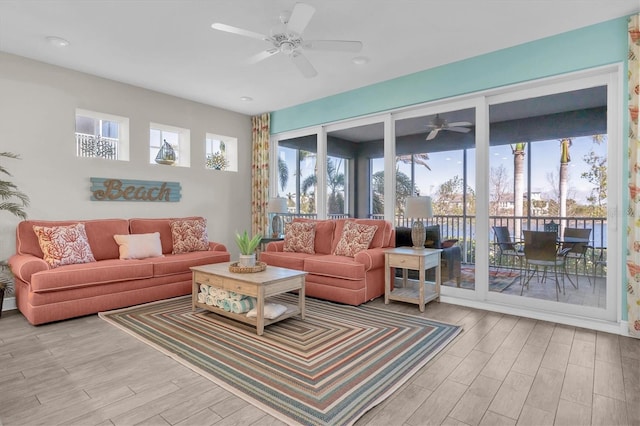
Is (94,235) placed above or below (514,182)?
below

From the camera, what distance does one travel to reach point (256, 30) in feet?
11.0

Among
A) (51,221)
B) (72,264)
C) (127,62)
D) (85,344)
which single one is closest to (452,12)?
(127,62)

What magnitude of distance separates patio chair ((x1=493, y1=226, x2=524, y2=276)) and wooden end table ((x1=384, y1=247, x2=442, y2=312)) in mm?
648

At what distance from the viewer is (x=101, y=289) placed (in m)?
3.64

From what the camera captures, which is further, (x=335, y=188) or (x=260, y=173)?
(x=260, y=173)

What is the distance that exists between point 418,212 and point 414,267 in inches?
26.1

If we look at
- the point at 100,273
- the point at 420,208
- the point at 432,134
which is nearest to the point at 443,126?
the point at 432,134

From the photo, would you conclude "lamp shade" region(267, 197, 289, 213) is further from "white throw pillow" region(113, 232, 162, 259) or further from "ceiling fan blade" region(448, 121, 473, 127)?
"ceiling fan blade" region(448, 121, 473, 127)

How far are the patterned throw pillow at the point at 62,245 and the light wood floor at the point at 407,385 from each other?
2.60 feet

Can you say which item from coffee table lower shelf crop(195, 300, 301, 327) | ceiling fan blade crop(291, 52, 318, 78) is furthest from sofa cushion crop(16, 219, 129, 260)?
ceiling fan blade crop(291, 52, 318, 78)

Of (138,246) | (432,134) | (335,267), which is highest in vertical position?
(432,134)

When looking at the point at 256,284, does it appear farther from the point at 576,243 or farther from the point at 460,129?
the point at 576,243

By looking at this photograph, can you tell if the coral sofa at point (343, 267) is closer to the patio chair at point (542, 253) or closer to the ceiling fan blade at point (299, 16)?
the patio chair at point (542, 253)

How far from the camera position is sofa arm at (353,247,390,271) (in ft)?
12.9
